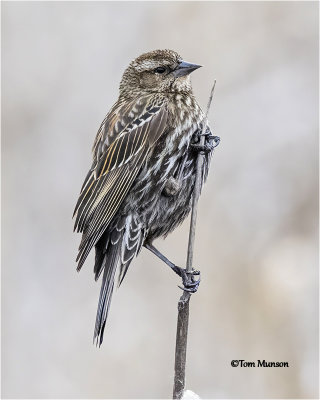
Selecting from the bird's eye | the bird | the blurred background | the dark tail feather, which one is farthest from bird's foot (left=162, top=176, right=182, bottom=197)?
the blurred background

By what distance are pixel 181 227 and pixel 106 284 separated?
4.28 ft

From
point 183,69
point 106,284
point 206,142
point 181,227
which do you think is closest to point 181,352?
point 106,284

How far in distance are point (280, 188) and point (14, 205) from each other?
163 cm

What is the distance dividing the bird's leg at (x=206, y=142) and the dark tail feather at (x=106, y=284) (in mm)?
571

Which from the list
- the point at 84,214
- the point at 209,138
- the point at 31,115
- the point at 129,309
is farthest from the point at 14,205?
the point at 209,138

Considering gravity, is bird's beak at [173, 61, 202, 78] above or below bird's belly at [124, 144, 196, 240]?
above

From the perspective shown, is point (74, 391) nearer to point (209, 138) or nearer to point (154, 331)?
point (154, 331)

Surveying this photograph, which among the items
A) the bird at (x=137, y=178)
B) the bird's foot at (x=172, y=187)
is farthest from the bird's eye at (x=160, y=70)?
the bird's foot at (x=172, y=187)

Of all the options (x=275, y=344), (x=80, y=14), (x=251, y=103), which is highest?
(x=80, y=14)

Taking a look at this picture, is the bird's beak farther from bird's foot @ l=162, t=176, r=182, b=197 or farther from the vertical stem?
the vertical stem

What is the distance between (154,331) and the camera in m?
4.25

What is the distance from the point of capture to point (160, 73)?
12.0 ft

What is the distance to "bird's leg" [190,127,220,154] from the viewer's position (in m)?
3.34

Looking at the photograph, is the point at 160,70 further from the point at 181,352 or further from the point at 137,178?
the point at 181,352
